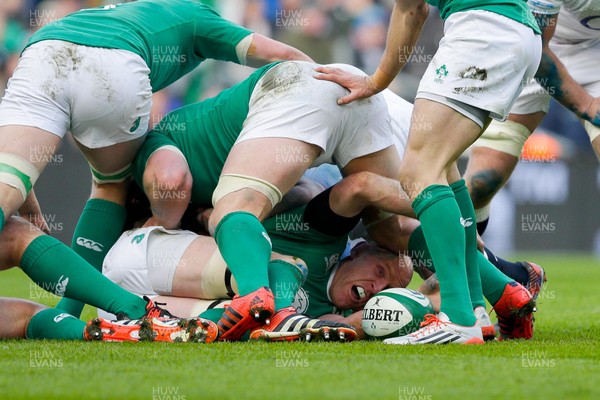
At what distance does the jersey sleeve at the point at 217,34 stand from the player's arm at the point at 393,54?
0.59m

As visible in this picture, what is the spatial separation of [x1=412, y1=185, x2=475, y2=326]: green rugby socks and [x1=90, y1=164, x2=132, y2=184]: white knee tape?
1708mm

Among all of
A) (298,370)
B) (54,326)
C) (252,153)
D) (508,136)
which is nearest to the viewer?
(298,370)

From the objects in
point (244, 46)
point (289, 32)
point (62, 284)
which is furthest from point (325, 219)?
point (289, 32)

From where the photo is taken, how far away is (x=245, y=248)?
4.04m

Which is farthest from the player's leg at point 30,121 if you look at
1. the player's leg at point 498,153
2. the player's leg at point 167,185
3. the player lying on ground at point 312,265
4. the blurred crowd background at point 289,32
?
the blurred crowd background at point 289,32

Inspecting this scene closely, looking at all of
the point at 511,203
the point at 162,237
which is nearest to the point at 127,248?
the point at 162,237

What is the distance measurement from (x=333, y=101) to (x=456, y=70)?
72cm

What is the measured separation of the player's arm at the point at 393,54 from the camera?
165 inches

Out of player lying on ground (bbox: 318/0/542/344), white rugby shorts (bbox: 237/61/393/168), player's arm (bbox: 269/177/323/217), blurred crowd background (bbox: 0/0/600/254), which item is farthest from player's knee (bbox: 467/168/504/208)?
blurred crowd background (bbox: 0/0/600/254)

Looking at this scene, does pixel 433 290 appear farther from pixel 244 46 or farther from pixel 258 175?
pixel 244 46

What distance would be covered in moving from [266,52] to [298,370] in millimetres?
2184

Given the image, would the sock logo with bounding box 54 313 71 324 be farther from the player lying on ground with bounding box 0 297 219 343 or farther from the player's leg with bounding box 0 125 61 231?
the player's leg with bounding box 0 125 61 231

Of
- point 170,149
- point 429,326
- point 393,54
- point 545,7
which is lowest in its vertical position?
point 429,326

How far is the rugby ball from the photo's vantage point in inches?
164
